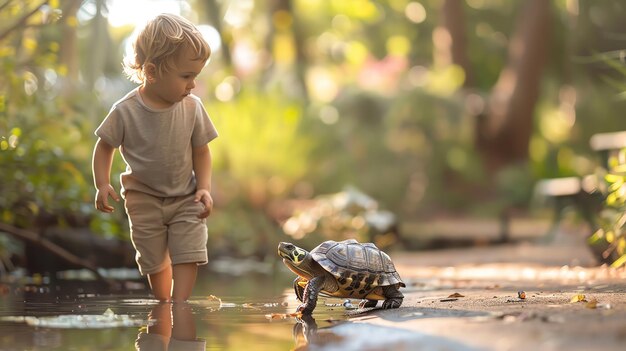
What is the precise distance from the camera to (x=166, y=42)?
5117mm

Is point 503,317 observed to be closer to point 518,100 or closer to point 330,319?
point 330,319

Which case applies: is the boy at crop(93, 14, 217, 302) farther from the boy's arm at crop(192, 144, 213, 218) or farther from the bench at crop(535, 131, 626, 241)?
the bench at crop(535, 131, 626, 241)

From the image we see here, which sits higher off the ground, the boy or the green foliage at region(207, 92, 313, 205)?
the green foliage at region(207, 92, 313, 205)

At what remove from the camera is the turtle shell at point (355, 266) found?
4.78m

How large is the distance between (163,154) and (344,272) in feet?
4.12

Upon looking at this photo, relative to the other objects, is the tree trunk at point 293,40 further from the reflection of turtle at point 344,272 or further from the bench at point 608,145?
the reflection of turtle at point 344,272

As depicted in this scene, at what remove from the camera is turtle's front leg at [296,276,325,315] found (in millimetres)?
4687

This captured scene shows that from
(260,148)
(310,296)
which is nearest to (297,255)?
(310,296)

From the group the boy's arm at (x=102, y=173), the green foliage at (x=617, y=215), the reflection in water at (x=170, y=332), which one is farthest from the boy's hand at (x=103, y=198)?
the green foliage at (x=617, y=215)

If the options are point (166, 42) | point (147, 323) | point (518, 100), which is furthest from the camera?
point (518, 100)

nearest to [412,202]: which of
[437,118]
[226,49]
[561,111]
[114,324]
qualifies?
[437,118]

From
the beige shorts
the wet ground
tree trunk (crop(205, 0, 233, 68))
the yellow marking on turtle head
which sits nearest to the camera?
the wet ground

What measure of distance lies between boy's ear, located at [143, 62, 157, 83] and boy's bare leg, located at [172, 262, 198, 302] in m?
1.01

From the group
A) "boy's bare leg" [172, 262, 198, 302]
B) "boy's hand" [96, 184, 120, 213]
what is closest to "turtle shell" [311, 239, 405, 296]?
"boy's bare leg" [172, 262, 198, 302]
